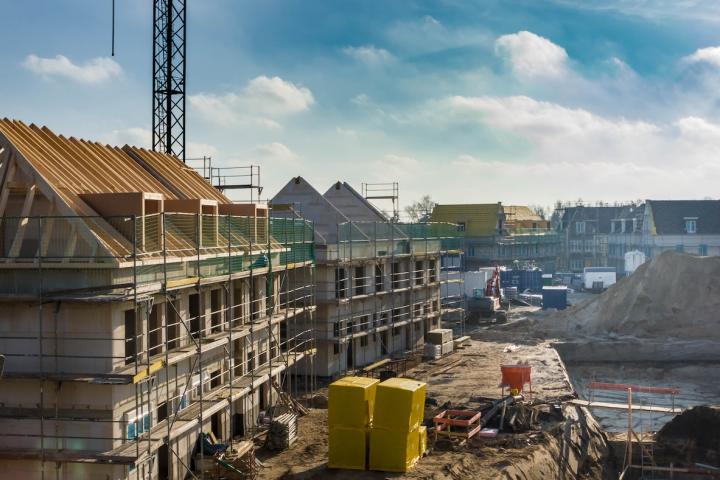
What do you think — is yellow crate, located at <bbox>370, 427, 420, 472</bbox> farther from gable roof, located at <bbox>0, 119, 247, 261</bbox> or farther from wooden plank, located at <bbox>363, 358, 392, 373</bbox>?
wooden plank, located at <bbox>363, 358, 392, 373</bbox>

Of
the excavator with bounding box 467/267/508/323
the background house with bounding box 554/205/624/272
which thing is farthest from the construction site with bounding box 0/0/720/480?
the background house with bounding box 554/205/624/272

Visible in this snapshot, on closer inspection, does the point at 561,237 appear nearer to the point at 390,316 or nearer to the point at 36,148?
the point at 390,316

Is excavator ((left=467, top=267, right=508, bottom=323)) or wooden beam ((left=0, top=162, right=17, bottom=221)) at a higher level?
wooden beam ((left=0, top=162, right=17, bottom=221))

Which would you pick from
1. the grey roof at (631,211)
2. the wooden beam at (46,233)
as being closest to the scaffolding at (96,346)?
the wooden beam at (46,233)

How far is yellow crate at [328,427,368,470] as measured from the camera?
21.2 m

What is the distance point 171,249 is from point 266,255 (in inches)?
245

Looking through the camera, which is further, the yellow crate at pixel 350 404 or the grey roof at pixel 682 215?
the grey roof at pixel 682 215

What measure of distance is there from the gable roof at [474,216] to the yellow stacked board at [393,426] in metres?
53.8

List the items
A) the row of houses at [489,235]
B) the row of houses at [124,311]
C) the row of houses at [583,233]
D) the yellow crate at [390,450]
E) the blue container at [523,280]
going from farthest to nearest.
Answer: the row of houses at [489,235] → the row of houses at [583,233] → the blue container at [523,280] → the yellow crate at [390,450] → the row of houses at [124,311]

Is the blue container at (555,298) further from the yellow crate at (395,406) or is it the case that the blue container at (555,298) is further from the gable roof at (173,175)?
the yellow crate at (395,406)

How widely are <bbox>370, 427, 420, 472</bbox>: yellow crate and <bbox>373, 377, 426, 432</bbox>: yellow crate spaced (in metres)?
0.19

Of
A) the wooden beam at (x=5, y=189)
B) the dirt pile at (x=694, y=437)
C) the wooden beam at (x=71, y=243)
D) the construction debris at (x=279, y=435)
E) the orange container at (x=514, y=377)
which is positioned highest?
the wooden beam at (x=5, y=189)

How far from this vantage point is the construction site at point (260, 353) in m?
17.7

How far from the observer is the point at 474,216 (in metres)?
74.7
